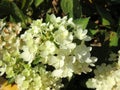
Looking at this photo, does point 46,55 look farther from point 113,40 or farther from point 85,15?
point 85,15

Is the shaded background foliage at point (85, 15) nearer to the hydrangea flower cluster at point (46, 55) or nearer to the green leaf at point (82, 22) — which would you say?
the green leaf at point (82, 22)

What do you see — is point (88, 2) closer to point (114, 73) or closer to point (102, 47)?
point (102, 47)

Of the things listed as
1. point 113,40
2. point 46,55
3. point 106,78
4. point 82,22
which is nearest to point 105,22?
point 113,40

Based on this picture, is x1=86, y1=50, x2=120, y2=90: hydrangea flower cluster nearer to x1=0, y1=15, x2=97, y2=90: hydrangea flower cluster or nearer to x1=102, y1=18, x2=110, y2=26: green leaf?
x1=0, y1=15, x2=97, y2=90: hydrangea flower cluster

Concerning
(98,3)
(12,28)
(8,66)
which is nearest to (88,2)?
(98,3)

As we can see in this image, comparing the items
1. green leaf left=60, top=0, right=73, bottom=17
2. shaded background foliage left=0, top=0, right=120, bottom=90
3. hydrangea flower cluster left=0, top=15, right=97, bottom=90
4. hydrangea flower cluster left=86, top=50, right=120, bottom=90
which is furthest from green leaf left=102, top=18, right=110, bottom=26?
hydrangea flower cluster left=0, top=15, right=97, bottom=90

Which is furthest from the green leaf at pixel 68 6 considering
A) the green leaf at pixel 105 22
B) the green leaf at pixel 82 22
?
the green leaf at pixel 105 22
